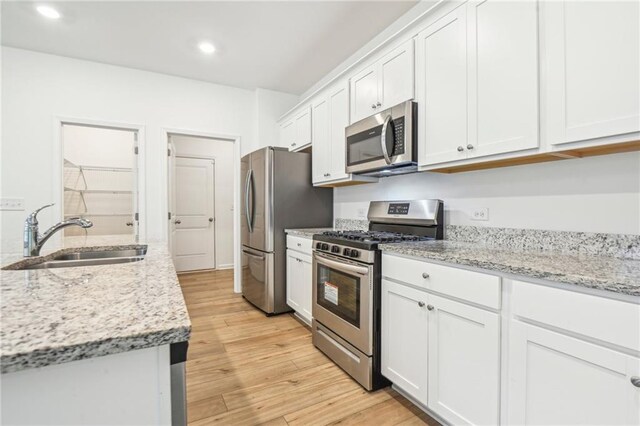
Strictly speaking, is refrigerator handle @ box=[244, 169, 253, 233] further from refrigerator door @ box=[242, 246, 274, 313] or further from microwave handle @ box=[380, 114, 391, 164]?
microwave handle @ box=[380, 114, 391, 164]

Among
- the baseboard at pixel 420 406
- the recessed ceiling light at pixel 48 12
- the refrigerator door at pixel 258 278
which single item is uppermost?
the recessed ceiling light at pixel 48 12

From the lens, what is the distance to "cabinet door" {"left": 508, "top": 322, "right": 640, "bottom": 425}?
96cm

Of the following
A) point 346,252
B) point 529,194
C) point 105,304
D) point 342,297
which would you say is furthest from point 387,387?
point 105,304

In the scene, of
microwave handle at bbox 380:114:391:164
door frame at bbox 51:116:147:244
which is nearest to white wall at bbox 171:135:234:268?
door frame at bbox 51:116:147:244

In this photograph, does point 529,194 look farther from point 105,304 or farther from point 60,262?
A: point 60,262

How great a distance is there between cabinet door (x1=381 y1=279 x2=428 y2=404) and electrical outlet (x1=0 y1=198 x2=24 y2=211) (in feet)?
11.9

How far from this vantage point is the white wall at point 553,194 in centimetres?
139

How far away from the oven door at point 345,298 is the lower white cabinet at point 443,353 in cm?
11

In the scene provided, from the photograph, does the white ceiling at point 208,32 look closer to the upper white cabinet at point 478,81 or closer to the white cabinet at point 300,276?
the upper white cabinet at point 478,81

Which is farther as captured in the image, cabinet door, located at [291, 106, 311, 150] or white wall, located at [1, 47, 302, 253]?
cabinet door, located at [291, 106, 311, 150]

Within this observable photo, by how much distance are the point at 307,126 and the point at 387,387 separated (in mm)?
2579

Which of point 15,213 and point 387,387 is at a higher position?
point 15,213

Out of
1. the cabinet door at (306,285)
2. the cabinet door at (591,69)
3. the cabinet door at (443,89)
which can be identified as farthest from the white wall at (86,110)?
the cabinet door at (591,69)

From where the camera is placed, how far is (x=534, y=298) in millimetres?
1171
